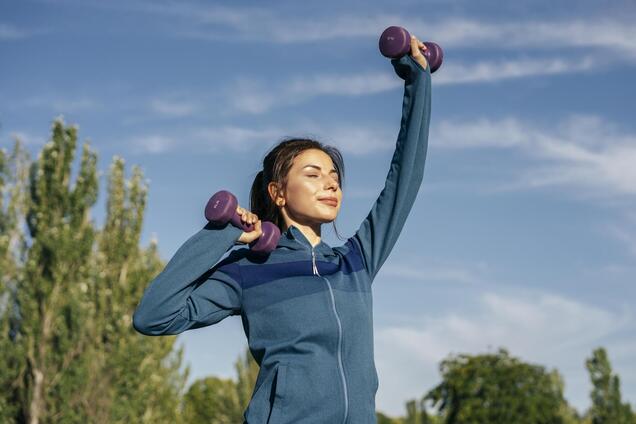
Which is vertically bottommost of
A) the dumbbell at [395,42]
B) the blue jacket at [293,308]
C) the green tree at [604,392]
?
the blue jacket at [293,308]

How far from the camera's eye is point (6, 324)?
2022 centimetres

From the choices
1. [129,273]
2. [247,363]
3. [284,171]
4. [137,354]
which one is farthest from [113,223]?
[284,171]

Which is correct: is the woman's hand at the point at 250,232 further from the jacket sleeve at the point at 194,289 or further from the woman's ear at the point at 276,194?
the woman's ear at the point at 276,194

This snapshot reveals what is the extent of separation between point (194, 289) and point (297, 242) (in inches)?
18.5

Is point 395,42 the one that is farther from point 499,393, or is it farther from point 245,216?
point 499,393

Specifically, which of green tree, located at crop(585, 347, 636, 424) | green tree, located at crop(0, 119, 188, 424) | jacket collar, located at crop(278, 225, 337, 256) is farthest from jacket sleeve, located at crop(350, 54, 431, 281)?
green tree, located at crop(585, 347, 636, 424)

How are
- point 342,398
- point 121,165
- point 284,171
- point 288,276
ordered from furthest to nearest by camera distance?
point 121,165 < point 284,171 < point 288,276 < point 342,398

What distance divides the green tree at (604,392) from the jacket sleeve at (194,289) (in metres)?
43.2

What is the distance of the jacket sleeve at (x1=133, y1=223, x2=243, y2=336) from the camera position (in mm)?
3275

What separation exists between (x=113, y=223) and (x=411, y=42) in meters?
20.5

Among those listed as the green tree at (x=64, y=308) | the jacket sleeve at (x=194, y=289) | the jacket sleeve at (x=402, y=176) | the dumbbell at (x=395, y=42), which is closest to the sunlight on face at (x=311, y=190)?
the jacket sleeve at (x=402, y=176)

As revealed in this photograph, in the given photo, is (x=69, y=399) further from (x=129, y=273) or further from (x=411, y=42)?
(x=411, y=42)

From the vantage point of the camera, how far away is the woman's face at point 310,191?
3.62 meters

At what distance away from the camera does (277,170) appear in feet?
12.4
